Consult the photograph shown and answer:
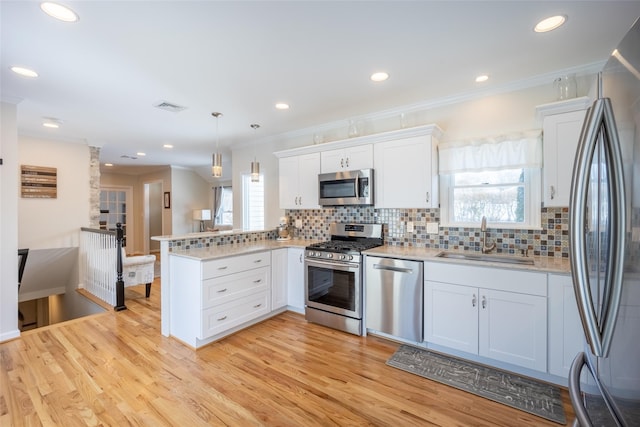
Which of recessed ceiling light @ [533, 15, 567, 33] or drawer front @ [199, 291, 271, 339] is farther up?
recessed ceiling light @ [533, 15, 567, 33]

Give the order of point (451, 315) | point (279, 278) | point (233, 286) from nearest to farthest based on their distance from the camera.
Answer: point (451, 315) < point (233, 286) < point (279, 278)

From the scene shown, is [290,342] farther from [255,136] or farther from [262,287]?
[255,136]

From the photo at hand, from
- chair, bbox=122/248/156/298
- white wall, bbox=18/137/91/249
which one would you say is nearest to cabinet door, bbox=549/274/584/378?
chair, bbox=122/248/156/298

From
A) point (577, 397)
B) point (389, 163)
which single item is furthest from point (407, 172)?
point (577, 397)

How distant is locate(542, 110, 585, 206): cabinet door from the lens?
2264 mm

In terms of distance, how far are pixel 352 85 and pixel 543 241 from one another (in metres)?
2.25

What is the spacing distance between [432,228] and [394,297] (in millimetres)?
902

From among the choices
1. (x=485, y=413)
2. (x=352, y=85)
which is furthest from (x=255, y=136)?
(x=485, y=413)

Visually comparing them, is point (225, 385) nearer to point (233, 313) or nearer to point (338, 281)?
point (233, 313)

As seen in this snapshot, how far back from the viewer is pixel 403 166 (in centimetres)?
307

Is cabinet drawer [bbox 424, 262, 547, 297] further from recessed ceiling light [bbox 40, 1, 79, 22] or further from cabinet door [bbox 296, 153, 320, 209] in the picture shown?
recessed ceiling light [bbox 40, 1, 79, 22]

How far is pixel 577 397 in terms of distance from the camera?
2.86ft

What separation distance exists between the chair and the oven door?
2597mm

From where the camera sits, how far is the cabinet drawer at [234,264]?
2766 millimetres
